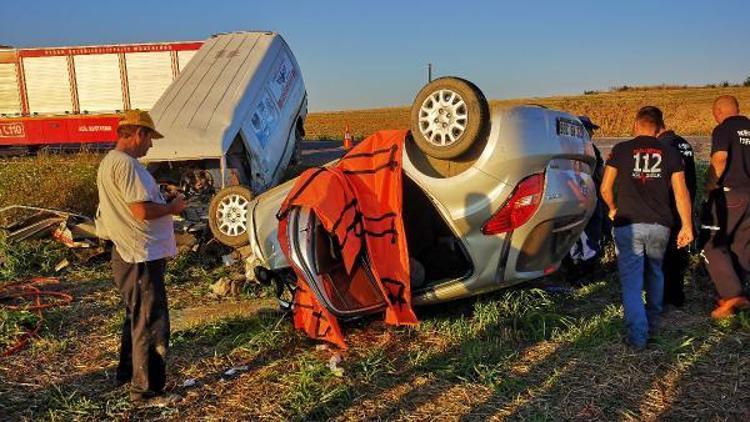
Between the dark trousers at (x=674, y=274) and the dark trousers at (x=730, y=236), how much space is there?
8.5 inches

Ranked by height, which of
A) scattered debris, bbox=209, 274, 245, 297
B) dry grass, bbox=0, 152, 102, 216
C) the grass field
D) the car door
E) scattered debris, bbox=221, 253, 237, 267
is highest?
dry grass, bbox=0, 152, 102, 216

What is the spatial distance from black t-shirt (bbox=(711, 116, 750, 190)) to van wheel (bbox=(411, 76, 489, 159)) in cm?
235

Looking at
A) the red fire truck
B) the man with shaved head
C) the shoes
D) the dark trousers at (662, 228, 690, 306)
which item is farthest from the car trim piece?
the red fire truck

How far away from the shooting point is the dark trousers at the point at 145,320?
3.48 metres

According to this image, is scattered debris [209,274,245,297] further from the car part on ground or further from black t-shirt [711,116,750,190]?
black t-shirt [711,116,750,190]

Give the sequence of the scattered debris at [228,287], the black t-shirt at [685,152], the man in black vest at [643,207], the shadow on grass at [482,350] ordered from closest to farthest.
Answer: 1. the shadow on grass at [482,350]
2. the man in black vest at [643,207]
3. the black t-shirt at [685,152]
4. the scattered debris at [228,287]

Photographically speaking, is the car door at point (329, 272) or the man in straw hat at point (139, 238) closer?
the man in straw hat at point (139, 238)

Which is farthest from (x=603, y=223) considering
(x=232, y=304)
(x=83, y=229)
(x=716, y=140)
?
(x=83, y=229)

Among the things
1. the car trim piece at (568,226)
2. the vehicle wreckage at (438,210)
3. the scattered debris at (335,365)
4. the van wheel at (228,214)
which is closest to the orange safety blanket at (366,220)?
the vehicle wreckage at (438,210)

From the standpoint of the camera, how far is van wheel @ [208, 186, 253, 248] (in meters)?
7.20

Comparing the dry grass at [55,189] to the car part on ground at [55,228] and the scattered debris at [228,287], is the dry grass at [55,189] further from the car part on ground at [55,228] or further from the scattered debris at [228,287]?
the scattered debris at [228,287]

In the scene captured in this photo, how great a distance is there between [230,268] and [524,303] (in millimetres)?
3412

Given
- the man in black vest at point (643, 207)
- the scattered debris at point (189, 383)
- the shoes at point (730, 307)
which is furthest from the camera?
the shoes at point (730, 307)

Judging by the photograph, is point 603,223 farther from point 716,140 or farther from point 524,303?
point 524,303
